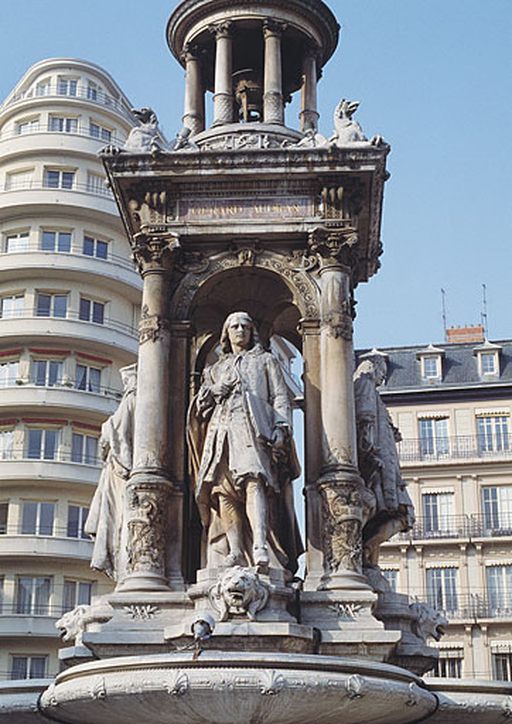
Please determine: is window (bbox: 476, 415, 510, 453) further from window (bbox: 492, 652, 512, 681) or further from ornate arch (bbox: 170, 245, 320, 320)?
ornate arch (bbox: 170, 245, 320, 320)

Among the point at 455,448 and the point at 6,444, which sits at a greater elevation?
the point at 455,448

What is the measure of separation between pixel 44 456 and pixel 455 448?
21075 millimetres

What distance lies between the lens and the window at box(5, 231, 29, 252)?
176ft

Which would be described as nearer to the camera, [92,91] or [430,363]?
[92,91]

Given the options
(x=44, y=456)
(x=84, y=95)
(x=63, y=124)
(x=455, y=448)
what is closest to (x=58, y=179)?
(x=63, y=124)

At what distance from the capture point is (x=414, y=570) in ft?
189

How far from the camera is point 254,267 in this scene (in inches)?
660

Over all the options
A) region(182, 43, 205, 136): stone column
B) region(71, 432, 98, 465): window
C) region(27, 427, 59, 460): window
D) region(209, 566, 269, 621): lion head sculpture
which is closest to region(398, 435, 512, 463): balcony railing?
region(71, 432, 98, 465): window

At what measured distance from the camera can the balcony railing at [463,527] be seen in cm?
5734

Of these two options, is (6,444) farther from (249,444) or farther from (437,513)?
(249,444)

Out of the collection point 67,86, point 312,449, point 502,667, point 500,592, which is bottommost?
point 312,449

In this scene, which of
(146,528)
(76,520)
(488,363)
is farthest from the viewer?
(488,363)

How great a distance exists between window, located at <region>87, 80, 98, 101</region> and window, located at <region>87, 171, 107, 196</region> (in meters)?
5.59

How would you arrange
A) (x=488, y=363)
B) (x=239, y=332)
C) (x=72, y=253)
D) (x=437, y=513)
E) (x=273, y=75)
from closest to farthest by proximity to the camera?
(x=239, y=332) → (x=273, y=75) → (x=72, y=253) → (x=437, y=513) → (x=488, y=363)
